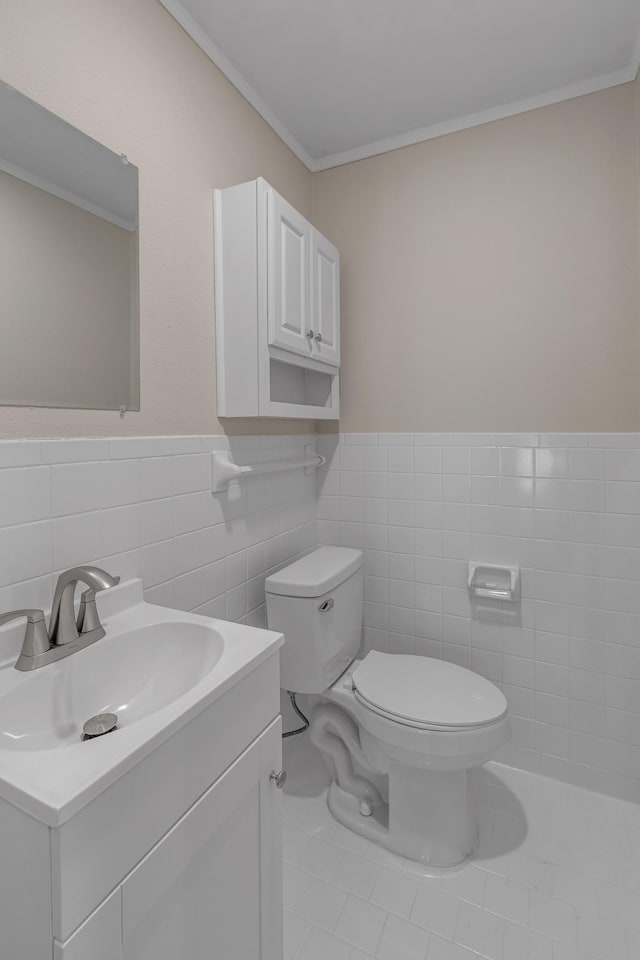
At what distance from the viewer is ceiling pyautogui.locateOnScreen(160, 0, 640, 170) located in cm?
129

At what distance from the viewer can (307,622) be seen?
4.90 feet

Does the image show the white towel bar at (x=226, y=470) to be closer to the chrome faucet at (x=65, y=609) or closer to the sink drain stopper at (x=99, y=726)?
the chrome faucet at (x=65, y=609)

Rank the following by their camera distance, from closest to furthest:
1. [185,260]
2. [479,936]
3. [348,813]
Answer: [479,936] → [185,260] → [348,813]

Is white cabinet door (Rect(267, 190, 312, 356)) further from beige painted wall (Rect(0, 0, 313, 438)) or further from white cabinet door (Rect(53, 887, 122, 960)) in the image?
white cabinet door (Rect(53, 887, 122, 960))

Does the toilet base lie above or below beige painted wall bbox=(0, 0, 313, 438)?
below

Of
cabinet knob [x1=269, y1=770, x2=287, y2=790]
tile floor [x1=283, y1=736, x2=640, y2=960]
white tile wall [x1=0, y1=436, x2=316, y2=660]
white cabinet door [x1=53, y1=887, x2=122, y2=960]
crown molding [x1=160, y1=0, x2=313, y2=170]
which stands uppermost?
crown molding [x1=160, y1=0, x2=313, y2=170]

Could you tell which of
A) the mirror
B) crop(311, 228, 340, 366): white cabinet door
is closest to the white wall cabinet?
crop(311, 228, 340, 366): white cabinet door

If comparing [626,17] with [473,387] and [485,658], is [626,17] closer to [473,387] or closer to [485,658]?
[473,387]

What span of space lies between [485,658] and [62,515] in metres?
1.54

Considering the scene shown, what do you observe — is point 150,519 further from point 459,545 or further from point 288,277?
point 459,545

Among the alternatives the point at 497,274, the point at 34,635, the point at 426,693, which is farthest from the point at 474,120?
the point at 34,635

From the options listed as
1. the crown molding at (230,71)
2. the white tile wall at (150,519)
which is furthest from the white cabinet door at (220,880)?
the crown molding at (230,71)

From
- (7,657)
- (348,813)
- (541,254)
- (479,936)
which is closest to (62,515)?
(7,657)

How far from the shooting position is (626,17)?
1.31 meters
